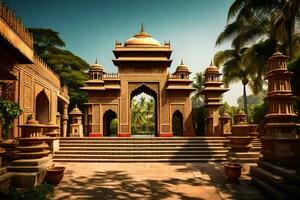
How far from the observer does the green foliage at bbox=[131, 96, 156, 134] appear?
49.3 metres

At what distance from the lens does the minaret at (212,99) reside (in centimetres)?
2056

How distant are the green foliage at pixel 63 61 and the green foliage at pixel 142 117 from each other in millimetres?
17366

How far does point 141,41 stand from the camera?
2216 centimetres

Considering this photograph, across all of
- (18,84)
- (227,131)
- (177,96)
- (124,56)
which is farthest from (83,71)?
(227,131)

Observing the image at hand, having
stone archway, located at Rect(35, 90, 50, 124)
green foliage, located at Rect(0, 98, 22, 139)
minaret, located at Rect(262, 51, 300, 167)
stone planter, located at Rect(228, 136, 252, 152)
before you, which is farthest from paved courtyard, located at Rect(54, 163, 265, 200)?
stone archway, located at Rect(35, 90, 50, 124)

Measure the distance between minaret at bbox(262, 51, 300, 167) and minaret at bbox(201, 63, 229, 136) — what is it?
1231cm

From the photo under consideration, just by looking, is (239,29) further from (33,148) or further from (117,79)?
(33,148)

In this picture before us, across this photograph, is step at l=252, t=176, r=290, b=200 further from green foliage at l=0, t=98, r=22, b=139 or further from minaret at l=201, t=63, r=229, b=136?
minaret at l=201, t=63, r=229, b=136

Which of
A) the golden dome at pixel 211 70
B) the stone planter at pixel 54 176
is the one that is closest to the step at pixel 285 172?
the stone planter at pixel 54 176

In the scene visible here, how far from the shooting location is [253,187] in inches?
294

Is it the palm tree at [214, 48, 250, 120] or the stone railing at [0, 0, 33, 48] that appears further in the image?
the palm tree at [214, 48, 250, 120]

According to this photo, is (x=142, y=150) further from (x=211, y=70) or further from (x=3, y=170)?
(x=211, y=70)

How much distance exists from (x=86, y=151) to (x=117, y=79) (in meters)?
8.36

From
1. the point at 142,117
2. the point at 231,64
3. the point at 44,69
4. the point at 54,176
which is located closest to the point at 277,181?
the point at 54,176
